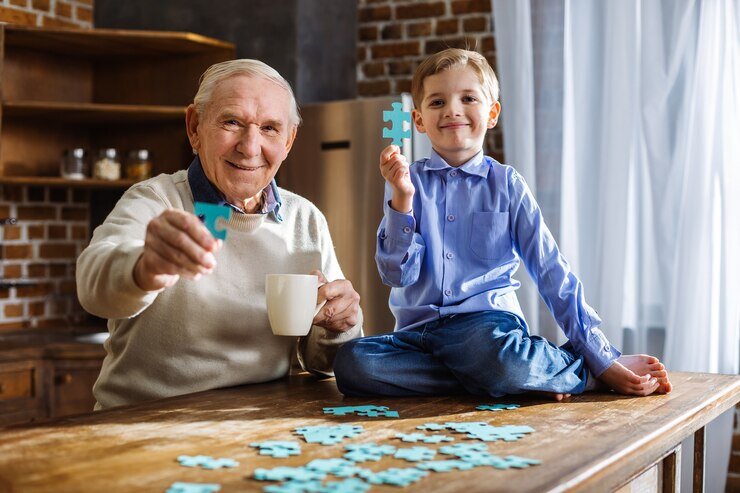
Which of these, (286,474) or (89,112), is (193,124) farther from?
(89,112)

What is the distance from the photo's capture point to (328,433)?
128cm

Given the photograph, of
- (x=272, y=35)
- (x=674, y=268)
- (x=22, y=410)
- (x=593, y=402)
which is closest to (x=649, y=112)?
(x=674, y=268)

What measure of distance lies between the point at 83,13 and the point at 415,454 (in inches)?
144

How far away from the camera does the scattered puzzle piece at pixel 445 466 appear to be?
109cm

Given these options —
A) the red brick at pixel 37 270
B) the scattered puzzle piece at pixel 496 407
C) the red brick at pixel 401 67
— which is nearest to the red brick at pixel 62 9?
the red brick at pixel 37 270

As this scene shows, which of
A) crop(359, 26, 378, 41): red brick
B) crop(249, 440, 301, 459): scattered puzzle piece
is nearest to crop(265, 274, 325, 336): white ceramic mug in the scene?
crop(249, 440, 301, 459): scattered puzzle piece

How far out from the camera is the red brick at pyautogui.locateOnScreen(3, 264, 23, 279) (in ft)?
12.5

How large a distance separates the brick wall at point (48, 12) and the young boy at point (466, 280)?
8.39 ft

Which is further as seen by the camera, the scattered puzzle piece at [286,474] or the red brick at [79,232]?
the red brick at [79,232]

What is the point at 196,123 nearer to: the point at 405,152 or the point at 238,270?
the point at 238,270

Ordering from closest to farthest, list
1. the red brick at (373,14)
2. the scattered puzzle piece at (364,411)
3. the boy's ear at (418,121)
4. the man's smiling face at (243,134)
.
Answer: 1. the scattered puzzle piece at (364,411)
2. the man's smiling face at (243,134)
3. the boy's ear at (418,121)
4. the red brick at (373,14)

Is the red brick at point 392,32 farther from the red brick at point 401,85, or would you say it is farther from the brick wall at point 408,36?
the red brick at point 401,85

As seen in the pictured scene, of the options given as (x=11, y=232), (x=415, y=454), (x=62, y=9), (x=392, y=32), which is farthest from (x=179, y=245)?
(x=62, y=9)

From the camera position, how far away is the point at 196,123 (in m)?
1.89
